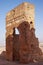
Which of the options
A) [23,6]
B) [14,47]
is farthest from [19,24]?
[14,47]

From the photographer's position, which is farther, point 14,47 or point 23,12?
point 14,47

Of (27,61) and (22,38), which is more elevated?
(22,38)

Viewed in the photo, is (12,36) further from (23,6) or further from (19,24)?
(23,6)

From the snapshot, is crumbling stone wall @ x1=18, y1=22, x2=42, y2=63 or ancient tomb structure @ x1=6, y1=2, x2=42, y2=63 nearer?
crumbling stone wall @ x1=18, y1=22, x2=42, y2=63

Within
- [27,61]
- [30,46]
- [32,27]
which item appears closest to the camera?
[27,61]

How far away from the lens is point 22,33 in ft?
36.4

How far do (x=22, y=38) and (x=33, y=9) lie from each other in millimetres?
2983

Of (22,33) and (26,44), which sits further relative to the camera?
(22,33)

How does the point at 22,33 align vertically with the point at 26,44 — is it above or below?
above

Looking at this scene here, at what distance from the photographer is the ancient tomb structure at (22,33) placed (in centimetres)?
1066

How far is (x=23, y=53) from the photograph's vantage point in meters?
10.6

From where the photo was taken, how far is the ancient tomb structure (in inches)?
420

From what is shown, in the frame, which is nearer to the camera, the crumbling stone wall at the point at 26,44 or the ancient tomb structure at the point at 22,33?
the crumbling stone wall at the point at 26,44

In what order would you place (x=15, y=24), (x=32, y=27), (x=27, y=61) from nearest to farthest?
(x=27, y=61), (x=32, y=27), (x=15, y=24)
